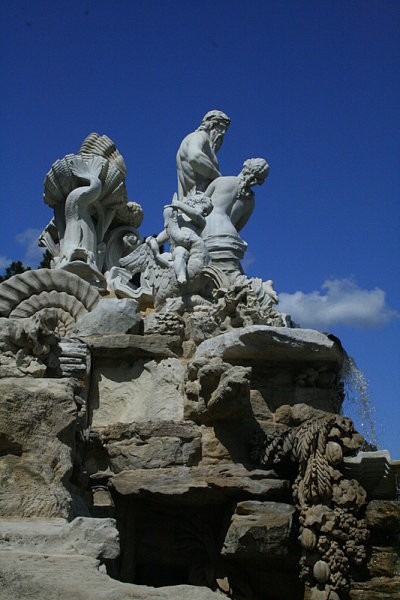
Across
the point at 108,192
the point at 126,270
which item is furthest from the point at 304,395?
the point at 108,192

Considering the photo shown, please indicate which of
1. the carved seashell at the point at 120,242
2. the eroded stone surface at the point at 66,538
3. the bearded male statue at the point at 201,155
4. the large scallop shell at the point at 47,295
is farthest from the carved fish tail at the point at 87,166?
the eroded stone surface at the point at 66,538

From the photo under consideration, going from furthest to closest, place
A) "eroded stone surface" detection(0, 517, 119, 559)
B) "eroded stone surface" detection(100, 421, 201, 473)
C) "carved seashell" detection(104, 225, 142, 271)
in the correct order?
"carved seashell" detection(104, 225, 142, 271)
"eroded stone surface" detection(100, 421, 201, 473)
"eroded stone surface" detection(0, 517, 119, 559)

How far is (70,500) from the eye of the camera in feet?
15.3

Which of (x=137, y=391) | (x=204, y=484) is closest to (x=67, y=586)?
(x=204, y=484)

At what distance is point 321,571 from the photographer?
596cm

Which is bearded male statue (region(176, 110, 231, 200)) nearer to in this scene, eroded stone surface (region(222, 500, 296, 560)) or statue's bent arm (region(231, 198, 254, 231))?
statue's bent arm (region(231, 198, 254, 231))

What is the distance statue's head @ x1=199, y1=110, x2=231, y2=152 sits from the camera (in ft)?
40.3

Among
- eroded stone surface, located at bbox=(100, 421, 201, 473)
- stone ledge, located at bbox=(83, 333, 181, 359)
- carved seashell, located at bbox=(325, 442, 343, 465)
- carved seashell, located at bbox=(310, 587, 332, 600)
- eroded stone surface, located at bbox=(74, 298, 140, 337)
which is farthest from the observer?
eroded stone surface, located at bbox=(74, 298, 140, 337)

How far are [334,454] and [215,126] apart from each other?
722cm

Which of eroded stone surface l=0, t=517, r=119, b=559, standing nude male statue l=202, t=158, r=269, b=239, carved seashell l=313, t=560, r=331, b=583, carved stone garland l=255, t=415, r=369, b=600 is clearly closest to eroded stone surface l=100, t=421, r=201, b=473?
carved stone garland l=255, t=415, r=369, b=600

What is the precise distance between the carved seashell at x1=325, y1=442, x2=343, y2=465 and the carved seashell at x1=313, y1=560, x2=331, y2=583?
0.78 m

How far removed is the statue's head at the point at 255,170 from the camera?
36.9 feet

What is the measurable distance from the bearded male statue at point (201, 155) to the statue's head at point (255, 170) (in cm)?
59

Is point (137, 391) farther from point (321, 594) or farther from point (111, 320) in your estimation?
point (321, 594)
